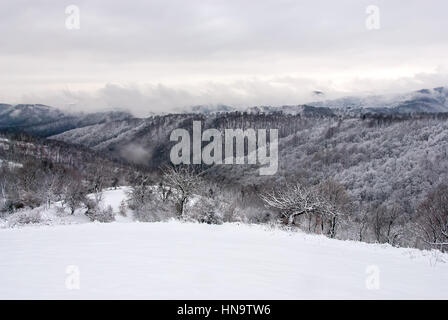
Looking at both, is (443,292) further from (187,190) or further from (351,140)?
(351,140)

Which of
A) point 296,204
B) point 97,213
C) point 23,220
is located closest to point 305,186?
point 296,204

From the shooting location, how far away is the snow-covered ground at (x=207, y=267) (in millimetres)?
7414

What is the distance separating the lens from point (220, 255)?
10211 millimetres

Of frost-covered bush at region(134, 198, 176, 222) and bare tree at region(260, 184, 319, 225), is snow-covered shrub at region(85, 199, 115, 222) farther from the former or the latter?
bare tree at region(260, 184, 319, 225)

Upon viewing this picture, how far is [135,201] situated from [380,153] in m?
103

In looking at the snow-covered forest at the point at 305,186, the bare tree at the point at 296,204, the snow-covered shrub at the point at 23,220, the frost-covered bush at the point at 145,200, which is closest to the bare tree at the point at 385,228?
the snow-covered forest at the point at 305,186

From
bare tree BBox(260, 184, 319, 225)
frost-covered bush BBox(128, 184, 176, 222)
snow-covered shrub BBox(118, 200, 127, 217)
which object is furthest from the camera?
snow-covered shrub BBox(118, 200, 127, 217)

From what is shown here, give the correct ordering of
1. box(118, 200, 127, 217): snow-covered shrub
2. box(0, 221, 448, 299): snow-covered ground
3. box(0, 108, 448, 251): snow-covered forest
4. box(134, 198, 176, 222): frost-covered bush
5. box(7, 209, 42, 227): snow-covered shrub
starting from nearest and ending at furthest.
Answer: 1. box(0, 221, 448, 299): snow-covered ground
2. box(7, 209, 42, 227): snow-covered shrub
3. box(0, 108, 448, 251): snow-covered forest
4. box(134, 198, 176, 222): frost-covered bush
5. box(118, 200, 127, 217): snow-covered shrub

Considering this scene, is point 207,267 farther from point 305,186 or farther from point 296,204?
point 305,186

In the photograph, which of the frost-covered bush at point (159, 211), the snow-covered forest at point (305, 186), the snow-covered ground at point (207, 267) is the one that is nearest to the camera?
the snow-covered ground at point (207, 267)

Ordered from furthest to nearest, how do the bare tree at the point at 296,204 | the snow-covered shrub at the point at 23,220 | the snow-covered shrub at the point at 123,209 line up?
the snow-covered shrub at the point at 123,209
the bare tree at the point at 296,204
the snow-covered shrub at the point at 23,220

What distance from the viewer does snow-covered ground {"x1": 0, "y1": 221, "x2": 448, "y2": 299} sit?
7414 millimetres

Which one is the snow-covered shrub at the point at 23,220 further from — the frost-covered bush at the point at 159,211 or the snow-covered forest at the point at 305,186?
the frost-covered bush at the point at 159,211

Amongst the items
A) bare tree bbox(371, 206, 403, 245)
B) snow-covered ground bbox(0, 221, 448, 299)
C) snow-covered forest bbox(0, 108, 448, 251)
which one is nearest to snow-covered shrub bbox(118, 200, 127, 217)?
snow-covered forest bbox(0, 108, 448, 251)
